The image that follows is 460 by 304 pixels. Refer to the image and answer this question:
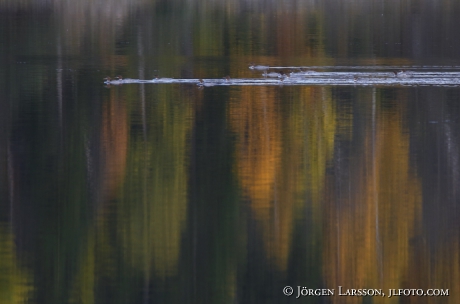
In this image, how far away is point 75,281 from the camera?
14484 mm

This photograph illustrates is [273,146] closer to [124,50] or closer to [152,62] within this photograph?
[152,62]

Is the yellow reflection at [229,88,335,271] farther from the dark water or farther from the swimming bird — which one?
the swimming bird

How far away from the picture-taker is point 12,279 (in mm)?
14641

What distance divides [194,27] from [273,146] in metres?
20.4

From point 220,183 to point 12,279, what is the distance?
16.9ft

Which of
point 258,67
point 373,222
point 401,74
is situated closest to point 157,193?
point 373,222

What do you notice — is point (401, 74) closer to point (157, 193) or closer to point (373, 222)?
point (373, 222)

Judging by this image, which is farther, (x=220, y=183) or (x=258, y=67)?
(x=258, y=67)

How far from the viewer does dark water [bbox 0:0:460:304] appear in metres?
14.8

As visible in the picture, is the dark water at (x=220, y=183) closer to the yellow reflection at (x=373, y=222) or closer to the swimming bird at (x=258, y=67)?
the yellow reflection at (x=373, y=222)

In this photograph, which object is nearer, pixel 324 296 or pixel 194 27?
pixel 324 296

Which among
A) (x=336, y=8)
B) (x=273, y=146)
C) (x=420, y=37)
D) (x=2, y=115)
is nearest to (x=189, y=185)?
(x=273, y=146)

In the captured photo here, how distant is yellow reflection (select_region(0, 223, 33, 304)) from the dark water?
3cm

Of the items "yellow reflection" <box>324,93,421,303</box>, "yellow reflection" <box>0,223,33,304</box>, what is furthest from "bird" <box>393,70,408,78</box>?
"yellow reflection" <box>0,223,33,304</box>
